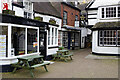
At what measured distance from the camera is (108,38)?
1577 centimetres

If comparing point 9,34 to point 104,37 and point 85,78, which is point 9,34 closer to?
point 85,78

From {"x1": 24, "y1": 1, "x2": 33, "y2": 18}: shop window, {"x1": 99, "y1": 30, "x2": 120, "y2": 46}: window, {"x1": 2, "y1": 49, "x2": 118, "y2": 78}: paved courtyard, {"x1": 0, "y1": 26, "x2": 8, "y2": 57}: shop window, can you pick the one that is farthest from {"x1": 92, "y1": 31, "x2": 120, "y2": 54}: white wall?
{"x1": 0, "y1": 26, "x2": 8, "y2": 57}: shop window

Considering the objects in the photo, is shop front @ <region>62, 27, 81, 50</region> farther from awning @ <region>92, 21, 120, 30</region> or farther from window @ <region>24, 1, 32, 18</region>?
window @ <region>24, 1, 32, 18</region>

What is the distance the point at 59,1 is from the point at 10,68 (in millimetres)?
14154

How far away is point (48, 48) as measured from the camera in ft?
37.5

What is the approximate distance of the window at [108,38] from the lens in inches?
603

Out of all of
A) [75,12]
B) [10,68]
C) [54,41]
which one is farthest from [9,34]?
[75,12]

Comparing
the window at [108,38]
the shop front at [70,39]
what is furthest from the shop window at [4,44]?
the shop front at [70,39]

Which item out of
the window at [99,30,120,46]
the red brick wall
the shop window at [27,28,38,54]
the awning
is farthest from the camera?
the red brick wall

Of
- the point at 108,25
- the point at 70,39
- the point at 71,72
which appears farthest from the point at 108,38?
the point at 71,72

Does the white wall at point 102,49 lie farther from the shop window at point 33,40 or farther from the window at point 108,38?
the shop window at point 33,40

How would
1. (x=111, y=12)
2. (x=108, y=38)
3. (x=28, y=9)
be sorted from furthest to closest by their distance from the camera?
(x=108, y=38) → (x=111, y=12) → (x=28, y=9)

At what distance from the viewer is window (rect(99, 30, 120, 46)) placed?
15.3 m

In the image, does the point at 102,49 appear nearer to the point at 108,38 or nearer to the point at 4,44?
the point at 108,38
